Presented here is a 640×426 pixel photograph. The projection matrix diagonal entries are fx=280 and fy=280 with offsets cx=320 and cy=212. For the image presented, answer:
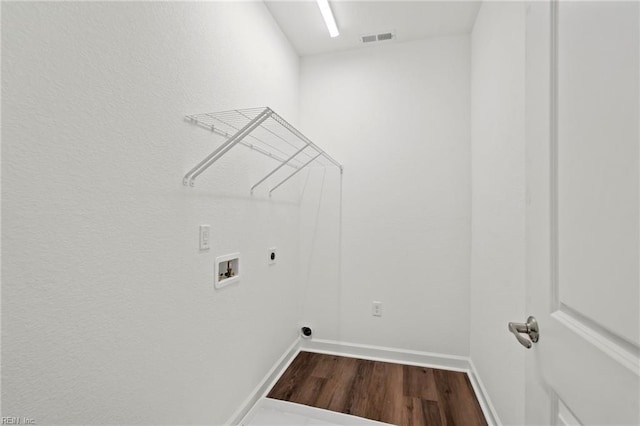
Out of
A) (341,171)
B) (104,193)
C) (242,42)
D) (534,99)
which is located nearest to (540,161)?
(534,99)

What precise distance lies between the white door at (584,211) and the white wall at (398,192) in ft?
5.28

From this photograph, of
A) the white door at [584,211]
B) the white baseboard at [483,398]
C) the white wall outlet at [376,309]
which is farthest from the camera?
the white wall outlet at [376,309]

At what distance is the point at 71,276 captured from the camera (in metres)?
0.81

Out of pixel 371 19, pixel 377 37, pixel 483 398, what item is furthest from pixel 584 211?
pixel 377 37

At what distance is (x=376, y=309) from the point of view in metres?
2.44

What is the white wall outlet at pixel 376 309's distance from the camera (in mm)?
2432

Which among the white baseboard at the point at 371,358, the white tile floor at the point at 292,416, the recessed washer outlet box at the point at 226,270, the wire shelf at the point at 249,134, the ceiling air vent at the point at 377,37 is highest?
the ceiling air vent at the point at 377,37

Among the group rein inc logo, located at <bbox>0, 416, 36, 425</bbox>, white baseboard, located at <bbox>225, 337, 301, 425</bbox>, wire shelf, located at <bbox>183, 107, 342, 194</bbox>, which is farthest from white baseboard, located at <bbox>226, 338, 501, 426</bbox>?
wire shelf, located at <bbox>183, 107, 342, 194</bbox>

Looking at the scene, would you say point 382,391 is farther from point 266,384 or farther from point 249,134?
point 249,134

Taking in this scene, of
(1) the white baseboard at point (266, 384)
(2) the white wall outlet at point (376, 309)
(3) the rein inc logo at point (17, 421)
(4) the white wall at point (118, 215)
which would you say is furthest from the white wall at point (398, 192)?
(3) the rein inc logo at point (17, 421)

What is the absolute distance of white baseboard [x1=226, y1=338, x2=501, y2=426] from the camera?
5.80ft

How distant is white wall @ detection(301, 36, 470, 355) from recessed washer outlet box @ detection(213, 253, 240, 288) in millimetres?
1084

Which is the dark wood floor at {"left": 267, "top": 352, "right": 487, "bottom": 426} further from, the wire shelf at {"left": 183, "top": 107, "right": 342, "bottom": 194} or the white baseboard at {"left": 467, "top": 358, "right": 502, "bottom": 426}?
the wire shelf at {"left": 183, "top": 107, "right": 342, "bottom": 194}

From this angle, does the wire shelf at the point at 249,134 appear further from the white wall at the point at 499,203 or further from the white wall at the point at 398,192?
the white wall at the point at 499,203
